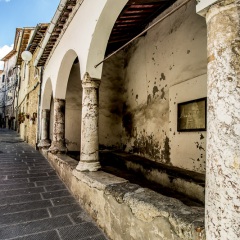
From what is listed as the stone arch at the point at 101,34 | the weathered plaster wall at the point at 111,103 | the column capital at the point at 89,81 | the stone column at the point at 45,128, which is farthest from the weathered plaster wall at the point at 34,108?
the stone arch at the point at 101,34

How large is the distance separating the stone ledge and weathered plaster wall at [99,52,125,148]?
4231 millimetres

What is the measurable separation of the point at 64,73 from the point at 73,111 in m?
2.12

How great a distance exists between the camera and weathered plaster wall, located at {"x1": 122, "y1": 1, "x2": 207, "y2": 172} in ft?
14.8

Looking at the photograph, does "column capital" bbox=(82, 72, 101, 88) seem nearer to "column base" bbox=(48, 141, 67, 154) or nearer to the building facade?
the building facade

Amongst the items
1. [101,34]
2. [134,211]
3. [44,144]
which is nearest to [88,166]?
[134,211]

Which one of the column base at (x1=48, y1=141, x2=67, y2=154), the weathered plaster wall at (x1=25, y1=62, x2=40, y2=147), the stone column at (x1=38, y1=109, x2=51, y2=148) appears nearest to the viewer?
the column base at (x1=48, y1=141, x2=67, y2=154)

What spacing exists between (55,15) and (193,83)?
12.0 ft

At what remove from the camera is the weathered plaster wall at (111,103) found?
7.66 meters

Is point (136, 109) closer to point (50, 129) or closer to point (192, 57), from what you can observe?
point (192, 57)

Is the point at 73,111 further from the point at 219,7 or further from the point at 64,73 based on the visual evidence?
the point at 219,7

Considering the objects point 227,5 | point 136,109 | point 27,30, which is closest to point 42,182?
point 136,109

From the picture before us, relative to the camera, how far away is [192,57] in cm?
450

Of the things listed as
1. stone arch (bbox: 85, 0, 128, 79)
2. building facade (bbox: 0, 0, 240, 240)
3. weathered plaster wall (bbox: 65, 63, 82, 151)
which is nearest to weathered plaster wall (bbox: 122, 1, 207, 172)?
building facade (bbox: 0, 0, 240, 240)

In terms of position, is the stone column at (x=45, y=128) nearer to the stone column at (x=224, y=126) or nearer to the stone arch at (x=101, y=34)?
the stone arch at (x=101, y=34)
